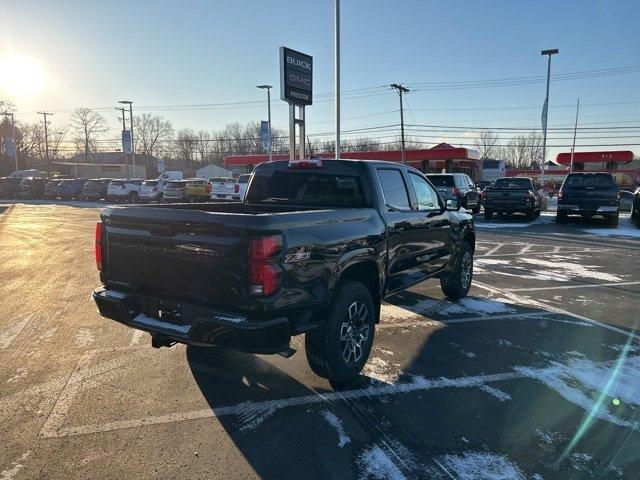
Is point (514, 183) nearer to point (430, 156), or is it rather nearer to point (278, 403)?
point (278, 403)

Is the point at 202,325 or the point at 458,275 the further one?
the point at 458,275

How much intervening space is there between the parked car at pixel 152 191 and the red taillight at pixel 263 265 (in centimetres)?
3038

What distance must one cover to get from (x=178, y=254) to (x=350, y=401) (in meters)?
1.78

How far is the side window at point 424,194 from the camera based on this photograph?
5.71 meters

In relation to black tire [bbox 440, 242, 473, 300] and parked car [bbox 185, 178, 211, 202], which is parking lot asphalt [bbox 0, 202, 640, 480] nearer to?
black tire [bbox 440, 242, 473, 300]

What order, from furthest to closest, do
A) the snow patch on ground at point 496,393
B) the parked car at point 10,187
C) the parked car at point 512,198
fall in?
the parked car at point 10,187, the parked car at point 512,198, the snow patch on ground at point 496,393

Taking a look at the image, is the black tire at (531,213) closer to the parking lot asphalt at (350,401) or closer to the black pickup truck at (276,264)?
the parking lot asphalt at (350,401)

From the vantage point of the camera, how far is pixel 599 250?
11.8 metres

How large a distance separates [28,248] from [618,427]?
12.5m

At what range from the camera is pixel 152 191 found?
31844 millimetres

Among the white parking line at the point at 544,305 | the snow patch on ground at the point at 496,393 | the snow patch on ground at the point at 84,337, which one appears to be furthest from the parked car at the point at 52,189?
the snow patch on ground at the point at 496,393

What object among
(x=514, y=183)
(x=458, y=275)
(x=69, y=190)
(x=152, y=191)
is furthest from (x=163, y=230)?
(x=69, y=190)

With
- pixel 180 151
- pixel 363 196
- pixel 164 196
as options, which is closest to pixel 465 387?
pixel 363 196

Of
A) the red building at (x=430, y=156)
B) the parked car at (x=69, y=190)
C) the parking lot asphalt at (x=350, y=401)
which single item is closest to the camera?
the parking lot asphalt at (x=350, y=401)
